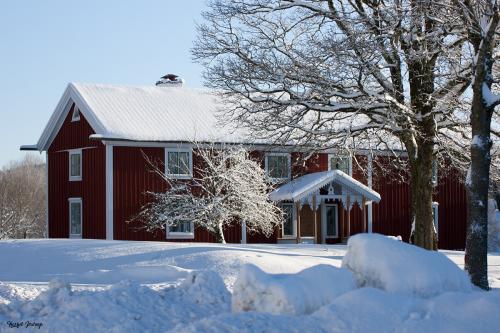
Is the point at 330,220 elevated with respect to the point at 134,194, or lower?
lower

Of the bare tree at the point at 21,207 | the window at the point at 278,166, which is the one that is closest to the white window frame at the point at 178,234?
the window at the point at 278,166

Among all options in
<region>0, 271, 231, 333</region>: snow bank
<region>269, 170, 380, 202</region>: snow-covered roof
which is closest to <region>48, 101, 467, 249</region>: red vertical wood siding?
<region>269, 170, 380, 202</region>: snow-covered roof

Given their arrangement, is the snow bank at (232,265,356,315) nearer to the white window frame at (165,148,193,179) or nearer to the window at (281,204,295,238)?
the white window frame at (165,148,193,179)

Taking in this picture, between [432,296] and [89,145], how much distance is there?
24303 mm

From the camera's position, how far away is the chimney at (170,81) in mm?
38531

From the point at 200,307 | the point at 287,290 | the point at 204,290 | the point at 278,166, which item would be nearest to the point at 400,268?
the point at 287,290

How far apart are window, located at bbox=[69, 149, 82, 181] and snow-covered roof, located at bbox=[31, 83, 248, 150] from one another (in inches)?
69.6

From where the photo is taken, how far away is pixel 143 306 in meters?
10.6

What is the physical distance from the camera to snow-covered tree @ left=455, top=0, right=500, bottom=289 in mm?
14828

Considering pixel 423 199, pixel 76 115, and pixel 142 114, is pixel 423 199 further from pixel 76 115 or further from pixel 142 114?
pixel 76 115

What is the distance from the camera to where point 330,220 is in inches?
1416

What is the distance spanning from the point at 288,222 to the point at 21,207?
31.4m

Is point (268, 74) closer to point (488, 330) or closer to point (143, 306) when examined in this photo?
point (143, 306)

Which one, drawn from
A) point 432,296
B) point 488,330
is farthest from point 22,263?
point 488,330
